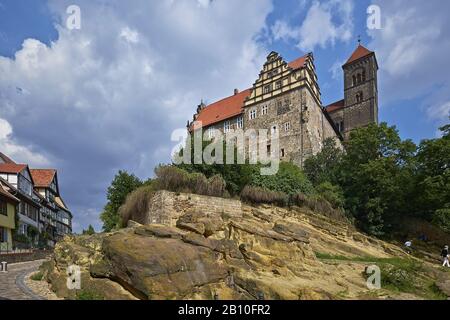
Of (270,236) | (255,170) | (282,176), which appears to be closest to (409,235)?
(282,176)

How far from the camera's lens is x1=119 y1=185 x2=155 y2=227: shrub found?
2172 cm

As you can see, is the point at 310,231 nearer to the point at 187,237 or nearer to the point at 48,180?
the point at 187,237

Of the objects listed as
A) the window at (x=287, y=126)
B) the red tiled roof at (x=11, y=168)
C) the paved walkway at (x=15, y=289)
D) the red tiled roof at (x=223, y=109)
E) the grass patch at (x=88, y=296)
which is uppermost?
the red tiled roof at (x=223, y=109)

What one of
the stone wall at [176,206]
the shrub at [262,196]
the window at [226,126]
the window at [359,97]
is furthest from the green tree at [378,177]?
the window at [359,97]

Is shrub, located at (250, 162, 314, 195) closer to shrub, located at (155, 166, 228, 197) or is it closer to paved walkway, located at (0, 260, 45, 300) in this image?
shrub, located at (155, 166, 228, 197)

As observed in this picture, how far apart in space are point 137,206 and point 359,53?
54.6 meters

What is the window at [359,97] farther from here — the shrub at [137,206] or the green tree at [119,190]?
the shrub at [137,206]

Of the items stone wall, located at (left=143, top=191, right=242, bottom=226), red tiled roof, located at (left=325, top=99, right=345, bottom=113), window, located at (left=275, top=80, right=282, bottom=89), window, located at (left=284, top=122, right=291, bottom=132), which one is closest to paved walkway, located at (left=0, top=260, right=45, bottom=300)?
stone wall, located at (left=143, top=191, right=242, bottom=226)

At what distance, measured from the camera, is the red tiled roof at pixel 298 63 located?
47391 millimetres

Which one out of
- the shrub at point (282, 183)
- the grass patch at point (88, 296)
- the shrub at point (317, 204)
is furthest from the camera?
the shrub at point (317, 204)

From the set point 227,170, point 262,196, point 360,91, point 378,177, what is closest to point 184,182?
point 227,170

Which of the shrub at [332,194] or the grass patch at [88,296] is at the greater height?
the shrub at [332,194]

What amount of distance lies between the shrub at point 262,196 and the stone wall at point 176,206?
3.62 metres

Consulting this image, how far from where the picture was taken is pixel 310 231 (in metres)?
24.8
